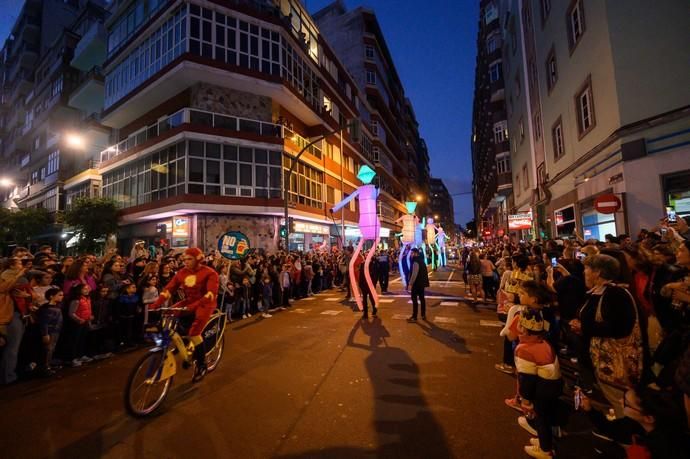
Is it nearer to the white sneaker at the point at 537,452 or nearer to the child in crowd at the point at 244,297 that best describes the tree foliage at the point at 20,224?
the child in crowd at the point at 244,297

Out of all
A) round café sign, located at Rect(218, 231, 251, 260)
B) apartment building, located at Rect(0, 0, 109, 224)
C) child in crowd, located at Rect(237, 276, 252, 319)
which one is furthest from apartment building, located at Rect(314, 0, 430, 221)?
round café sign, located at Rect(218, 231, 251, 260)

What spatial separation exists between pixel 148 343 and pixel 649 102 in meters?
14.9

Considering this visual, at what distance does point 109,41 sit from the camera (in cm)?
2612

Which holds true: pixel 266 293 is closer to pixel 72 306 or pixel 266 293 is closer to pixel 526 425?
pixel 72 306

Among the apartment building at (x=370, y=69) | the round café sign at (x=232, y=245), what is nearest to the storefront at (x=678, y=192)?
the round café sign at (x=232, y=245)

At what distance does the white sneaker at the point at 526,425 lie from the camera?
3377mm

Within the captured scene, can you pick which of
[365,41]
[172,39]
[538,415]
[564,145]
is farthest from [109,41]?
[538,415]

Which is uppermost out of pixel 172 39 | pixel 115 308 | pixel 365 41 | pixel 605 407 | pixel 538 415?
pixel 365 41

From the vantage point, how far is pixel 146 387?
4039mm

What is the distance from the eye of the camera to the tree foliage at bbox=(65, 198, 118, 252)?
→ 848 inches

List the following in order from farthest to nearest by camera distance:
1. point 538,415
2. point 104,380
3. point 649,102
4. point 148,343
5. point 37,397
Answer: point 649,102 < point 148,343 < point 104,380 < point 37,397 < point 538,415

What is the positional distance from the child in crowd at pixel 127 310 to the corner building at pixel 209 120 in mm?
11723

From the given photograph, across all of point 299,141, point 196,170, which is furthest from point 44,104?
point 299,141

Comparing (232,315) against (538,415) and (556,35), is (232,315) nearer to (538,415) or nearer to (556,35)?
(538,415)
